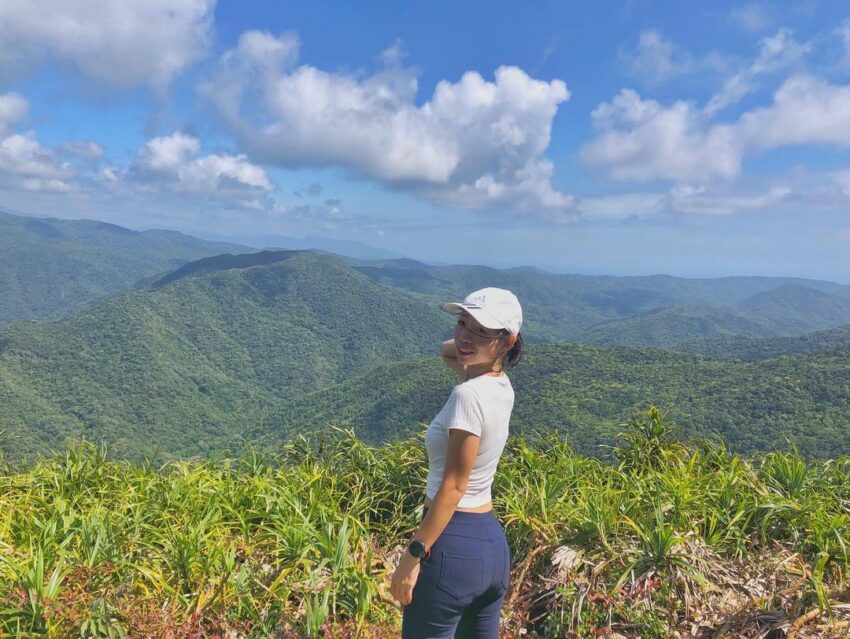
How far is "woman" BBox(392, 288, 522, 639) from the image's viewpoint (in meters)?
1.78

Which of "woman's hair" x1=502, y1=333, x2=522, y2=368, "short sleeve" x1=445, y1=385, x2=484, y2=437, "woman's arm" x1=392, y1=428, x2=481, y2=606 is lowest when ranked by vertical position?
"woman's arm" x1=392, y1=428, x2=481, y2=606

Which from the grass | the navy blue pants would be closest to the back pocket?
the navy blue pants

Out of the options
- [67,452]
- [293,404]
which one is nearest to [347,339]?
[293,404]

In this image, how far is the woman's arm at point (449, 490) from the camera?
68.8 inches

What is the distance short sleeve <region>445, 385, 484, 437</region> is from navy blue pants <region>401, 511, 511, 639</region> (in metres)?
0.46

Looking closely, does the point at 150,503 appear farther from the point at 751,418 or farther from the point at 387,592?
the point at 751,418

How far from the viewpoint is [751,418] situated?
147 feet

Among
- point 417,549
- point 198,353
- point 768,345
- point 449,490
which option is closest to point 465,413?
point 449,490

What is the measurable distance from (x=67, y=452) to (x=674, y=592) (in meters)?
5.45

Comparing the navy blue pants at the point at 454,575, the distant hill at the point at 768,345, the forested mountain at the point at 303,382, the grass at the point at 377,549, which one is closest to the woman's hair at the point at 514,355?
the navy blue pants at the point at 454,575

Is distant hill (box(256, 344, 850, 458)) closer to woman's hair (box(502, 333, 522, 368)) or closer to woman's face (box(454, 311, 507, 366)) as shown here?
woman's hair (box(502, 333, 522, 368))

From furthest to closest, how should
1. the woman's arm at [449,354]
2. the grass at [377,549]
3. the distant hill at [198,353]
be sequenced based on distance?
the distant hill at [198,353] < the grass at [377,549] < the woman's arm at [449,354]

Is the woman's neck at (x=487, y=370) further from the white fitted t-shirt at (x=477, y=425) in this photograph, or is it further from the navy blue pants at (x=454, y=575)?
the navy blue pants at (x=454, y=575)

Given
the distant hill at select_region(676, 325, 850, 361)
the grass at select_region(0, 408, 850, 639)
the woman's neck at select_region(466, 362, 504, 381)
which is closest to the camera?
the woman's neck at select_region(466, 362, 504, 381)
